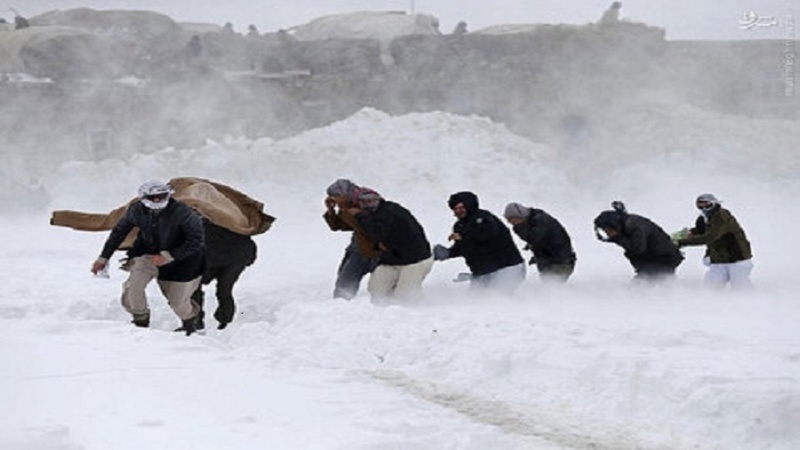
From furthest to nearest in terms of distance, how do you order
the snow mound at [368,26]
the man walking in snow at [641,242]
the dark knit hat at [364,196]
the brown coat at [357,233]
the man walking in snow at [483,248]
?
the snow mound at [368,26] → the man walking in snow at [641,242] → the man walking in snow at [483,248] → the brown coat at [357,233] → the dark knit hat at [364,196]

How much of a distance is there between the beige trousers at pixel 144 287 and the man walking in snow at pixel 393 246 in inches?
64.2

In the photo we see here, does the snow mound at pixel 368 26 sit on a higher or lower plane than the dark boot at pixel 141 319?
higher

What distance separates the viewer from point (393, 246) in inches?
398

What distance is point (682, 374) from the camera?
22.1ft

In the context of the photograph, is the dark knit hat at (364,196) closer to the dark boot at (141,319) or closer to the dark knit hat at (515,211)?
the dark knit hat at (515,211)

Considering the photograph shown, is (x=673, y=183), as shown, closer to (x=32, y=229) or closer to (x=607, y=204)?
(x=607, y=204)

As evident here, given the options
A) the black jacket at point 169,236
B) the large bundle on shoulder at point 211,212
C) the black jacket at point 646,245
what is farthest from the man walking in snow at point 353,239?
the black jacket at point 646,245

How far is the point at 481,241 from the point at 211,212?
2480mm

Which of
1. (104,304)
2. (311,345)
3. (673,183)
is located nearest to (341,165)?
(673,183)

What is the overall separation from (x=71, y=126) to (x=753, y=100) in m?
14.4

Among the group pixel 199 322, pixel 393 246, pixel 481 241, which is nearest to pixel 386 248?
pixel 393 246

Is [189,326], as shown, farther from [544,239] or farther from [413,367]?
[544,239]

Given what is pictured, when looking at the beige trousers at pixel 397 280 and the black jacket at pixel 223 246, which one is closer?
the black jacket at pixel 223 246

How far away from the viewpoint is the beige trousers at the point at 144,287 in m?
8.68
